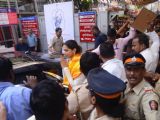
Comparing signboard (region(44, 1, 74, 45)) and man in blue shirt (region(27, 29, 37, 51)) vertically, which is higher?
signboard (region(44, 1, 74, 45))

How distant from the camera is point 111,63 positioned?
2711 mm

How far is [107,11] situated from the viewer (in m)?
8.42

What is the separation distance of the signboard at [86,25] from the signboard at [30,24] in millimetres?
3207

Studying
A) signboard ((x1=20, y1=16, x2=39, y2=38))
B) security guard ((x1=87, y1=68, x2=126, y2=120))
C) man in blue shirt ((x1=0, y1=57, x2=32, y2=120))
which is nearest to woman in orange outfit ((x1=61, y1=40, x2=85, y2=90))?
man in blue shirt ((x1=0, y1=57, x2=32, y2=120))

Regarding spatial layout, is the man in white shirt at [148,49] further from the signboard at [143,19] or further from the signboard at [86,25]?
the signboard at [86,25]

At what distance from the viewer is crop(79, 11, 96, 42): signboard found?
29.4ft

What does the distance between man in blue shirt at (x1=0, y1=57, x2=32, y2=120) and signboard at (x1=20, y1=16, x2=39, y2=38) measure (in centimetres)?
1009

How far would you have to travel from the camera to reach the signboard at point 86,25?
29.4ft

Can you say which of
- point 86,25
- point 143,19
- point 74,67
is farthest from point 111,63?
point 86,25

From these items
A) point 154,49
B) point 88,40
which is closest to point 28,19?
point 88,40

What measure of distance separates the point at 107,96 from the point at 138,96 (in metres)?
0.33

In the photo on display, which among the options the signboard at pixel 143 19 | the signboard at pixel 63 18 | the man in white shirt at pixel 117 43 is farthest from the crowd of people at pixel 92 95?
the signboard at pixel 63 18

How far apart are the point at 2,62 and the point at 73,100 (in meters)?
0.61

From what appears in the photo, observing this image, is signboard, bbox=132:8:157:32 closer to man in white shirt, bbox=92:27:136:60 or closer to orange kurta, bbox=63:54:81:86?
orange kurta, bbox=63:54:81:86
